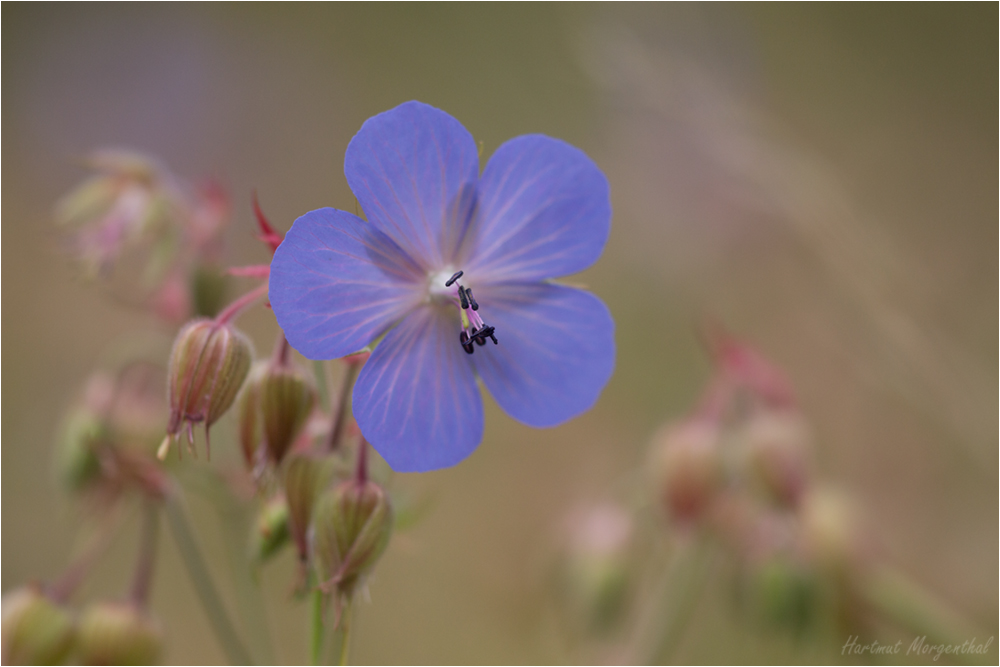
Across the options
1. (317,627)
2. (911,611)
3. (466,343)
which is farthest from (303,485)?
(911,611)

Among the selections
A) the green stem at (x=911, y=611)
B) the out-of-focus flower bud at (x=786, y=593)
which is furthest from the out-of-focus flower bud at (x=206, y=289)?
the green stem at (x=911, y=611)

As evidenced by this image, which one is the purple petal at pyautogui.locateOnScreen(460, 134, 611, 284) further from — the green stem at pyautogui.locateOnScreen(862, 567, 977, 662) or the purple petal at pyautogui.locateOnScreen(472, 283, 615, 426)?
the green stem at pyautogui.locateOnScreen(862, 567, 977, 662)

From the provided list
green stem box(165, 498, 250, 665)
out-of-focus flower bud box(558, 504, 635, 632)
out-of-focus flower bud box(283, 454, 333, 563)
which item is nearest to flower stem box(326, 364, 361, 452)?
out-of-focus flower bud box(283, 454, 333, 563)

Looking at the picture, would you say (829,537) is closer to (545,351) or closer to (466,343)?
(545,351)

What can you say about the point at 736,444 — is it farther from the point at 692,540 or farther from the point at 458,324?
the point at 458,324

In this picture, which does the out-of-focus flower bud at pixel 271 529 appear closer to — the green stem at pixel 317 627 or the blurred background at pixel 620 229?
the green stem at pixel 317 627

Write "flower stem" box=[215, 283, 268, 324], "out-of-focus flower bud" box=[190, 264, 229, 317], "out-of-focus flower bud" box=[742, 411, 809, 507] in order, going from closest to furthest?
"flower stem" box=[215, 283, 268, 324], "out-of-focus flower bud" box=[190, 264, 229, 317], "out-of-focus flower bud" box=[742, 411, 809, 507]
